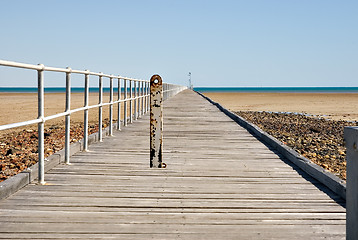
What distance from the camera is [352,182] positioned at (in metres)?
2.67

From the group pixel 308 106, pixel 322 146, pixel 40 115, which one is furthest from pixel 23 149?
pixel 308 106

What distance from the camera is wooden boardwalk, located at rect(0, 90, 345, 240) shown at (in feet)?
11.5

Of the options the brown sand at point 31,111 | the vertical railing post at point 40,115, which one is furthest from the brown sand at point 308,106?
the vertical railing post at point 40,115

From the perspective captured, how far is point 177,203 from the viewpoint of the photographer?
4250mm

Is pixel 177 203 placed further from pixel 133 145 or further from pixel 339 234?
pixel 133 145

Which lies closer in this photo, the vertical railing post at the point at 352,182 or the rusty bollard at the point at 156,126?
the vertical railing post at the point at 352,182

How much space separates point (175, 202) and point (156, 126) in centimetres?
185

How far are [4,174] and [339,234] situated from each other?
18.5ft

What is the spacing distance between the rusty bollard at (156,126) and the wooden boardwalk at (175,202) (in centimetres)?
15

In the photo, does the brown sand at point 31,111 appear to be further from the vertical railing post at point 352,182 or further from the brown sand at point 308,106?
the vertical railing post at point 352,182

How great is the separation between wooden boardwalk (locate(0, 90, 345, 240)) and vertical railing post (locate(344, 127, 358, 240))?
760mm

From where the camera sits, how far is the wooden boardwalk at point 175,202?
350cm

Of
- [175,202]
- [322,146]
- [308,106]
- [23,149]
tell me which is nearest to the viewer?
[175,202]

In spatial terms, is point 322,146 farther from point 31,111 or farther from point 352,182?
point 31,111
